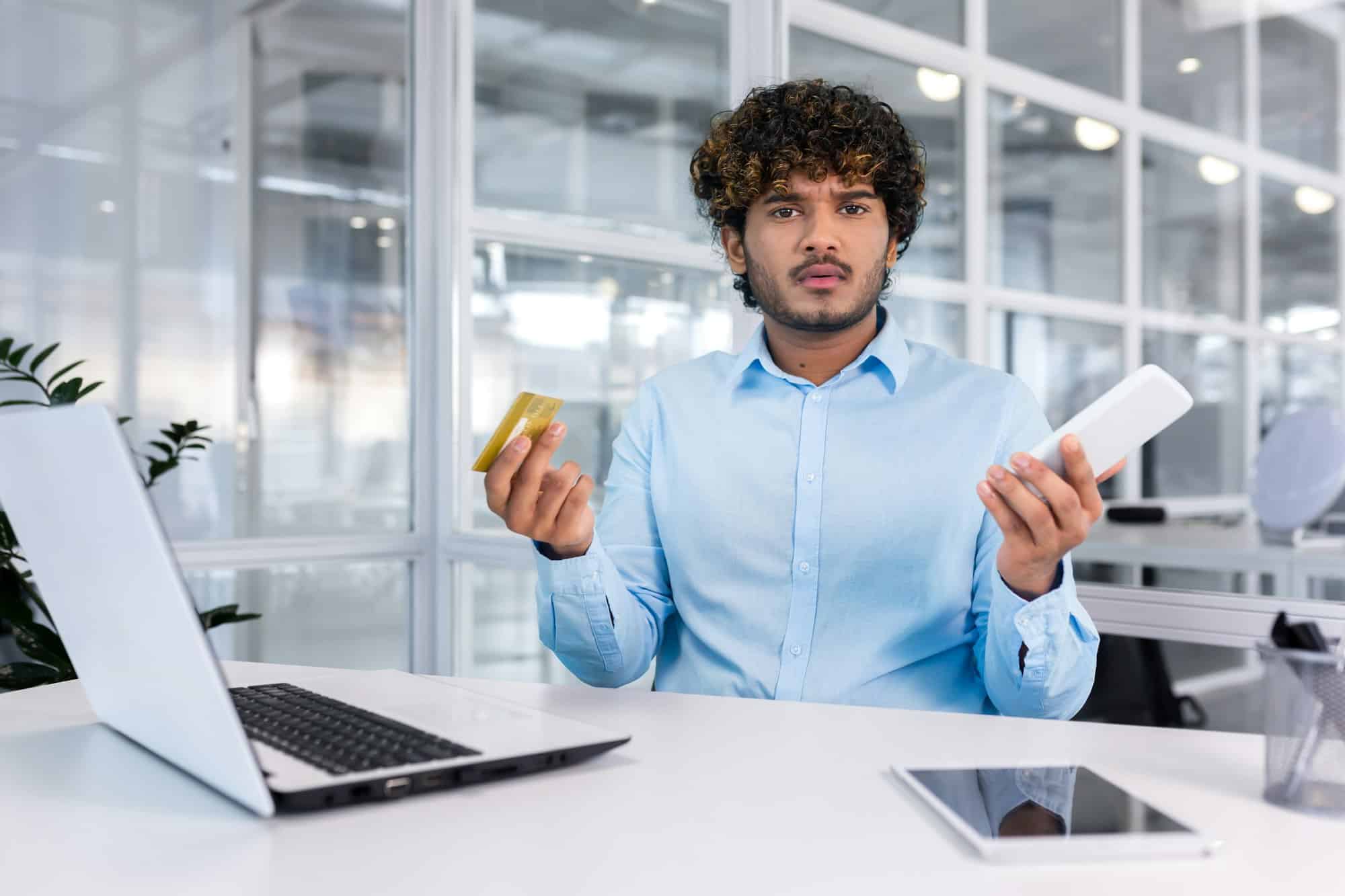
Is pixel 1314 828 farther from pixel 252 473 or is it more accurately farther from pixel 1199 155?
pixel 252 473

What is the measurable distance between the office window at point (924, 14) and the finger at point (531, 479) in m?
1.67

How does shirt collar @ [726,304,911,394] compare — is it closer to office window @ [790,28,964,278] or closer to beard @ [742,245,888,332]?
beard @ [742,245,888,332]

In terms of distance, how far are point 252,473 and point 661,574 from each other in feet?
6.30

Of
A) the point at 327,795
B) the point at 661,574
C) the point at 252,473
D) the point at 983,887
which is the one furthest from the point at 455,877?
the point at 252,473

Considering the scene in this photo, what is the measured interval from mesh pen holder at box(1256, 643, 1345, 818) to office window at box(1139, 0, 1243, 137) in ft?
5.00

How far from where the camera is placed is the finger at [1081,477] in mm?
917

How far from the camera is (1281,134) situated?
1.87 m

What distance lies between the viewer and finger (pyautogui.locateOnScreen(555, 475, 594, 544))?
3.80ft

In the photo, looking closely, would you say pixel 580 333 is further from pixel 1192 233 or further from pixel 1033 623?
pixel 1033 623

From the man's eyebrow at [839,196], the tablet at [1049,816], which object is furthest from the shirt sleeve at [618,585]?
the tablet at [1049,816]

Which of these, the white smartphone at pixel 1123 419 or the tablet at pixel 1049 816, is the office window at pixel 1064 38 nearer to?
the white smartphone at pixel 1123 419

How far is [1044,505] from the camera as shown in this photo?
97 cm

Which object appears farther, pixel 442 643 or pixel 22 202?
pixel 442 643

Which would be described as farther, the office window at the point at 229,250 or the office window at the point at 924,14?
the office window at the point at 229,250
